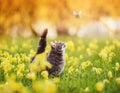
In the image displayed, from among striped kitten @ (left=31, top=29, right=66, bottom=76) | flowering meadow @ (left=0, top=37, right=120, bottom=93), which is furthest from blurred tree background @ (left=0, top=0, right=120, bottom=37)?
striped kitten @ (left=31, top=29, right=66, bottom=76)

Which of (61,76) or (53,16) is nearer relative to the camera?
(61,76)

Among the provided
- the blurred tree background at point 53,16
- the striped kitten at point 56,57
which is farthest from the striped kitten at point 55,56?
the blurred tree background at point 53,16

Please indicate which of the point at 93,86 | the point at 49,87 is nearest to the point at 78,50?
the point at 93,86

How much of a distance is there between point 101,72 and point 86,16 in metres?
2.48

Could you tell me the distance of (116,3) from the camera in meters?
5.39

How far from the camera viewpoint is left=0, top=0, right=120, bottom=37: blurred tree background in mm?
5270

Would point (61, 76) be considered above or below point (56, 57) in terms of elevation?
below

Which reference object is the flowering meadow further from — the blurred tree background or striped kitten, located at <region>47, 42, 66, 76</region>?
the blurred tree background

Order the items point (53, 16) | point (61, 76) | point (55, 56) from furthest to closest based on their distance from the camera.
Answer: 1. point (53, 16)
2. point (61, 76)
3. point (55, 56)

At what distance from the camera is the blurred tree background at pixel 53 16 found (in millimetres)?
5270

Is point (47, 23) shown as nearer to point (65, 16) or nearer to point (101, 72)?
point (65, 16)

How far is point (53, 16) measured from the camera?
5941 mm

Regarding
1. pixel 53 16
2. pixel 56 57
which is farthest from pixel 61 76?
pixel 53 16

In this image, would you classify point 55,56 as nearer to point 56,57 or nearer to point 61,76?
point 56,57
